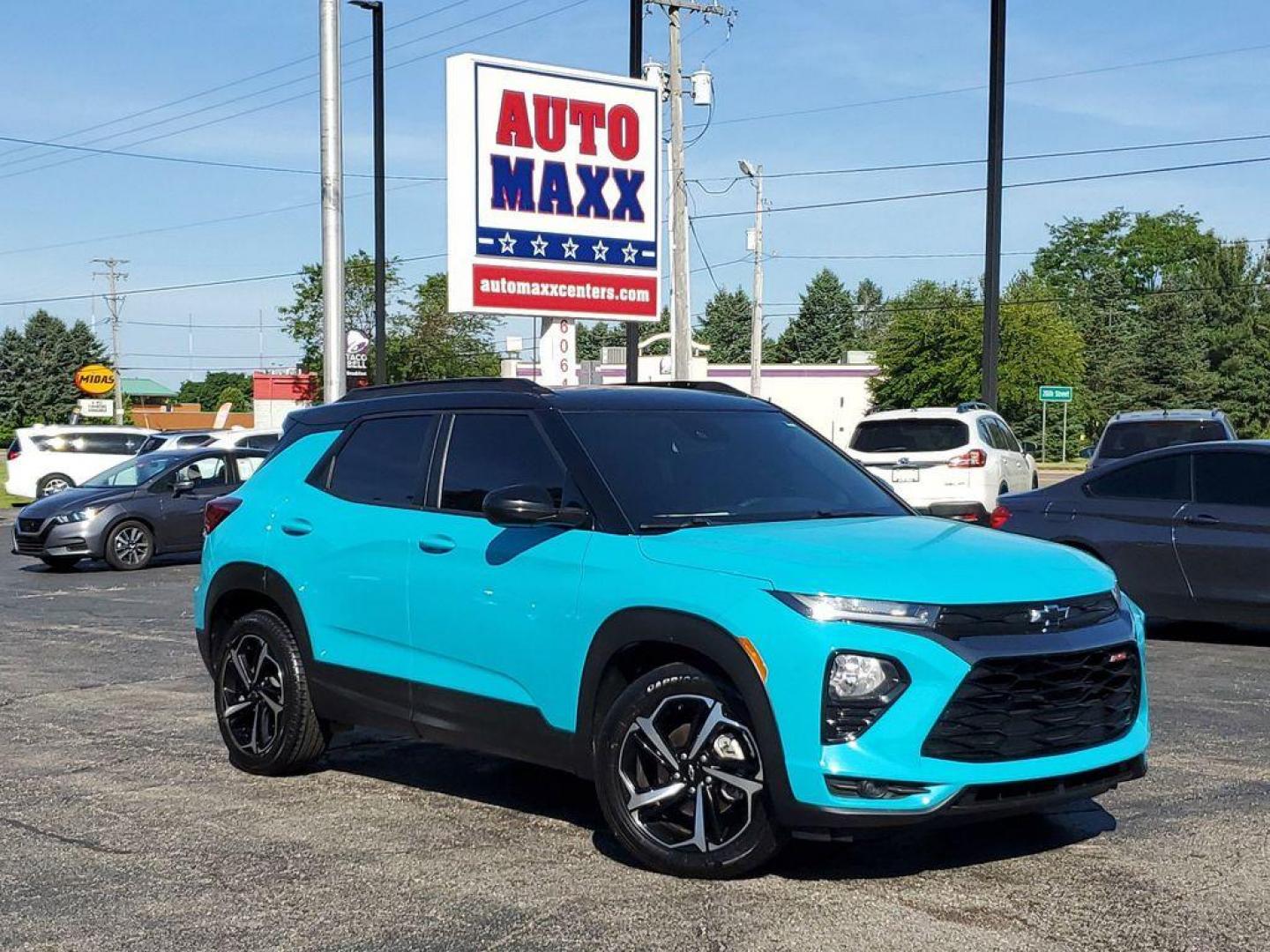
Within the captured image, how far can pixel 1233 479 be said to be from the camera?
1189 cm

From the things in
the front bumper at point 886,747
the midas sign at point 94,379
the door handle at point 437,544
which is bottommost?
Answer: the front bumper at point 886,747

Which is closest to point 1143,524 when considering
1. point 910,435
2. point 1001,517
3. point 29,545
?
point 1001,517

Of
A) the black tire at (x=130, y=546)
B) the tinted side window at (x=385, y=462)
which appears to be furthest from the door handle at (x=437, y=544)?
the black tire at (x=130, y=546)

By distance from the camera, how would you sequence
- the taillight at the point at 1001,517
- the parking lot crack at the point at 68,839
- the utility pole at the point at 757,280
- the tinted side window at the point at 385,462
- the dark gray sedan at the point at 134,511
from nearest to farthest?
the parking lot crack at the point at 68,839
the tinted side window at the point at 385,462
the taillight at the point at 1001,517
the dark gray sedan at the point at 134,511
the utility pole at the point at 757,280

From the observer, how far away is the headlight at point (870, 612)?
514 centimetres

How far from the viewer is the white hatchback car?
34844 millimetres

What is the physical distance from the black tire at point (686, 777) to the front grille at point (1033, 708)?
0.63 metres

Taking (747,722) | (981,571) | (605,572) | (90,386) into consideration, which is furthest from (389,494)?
(90,386)

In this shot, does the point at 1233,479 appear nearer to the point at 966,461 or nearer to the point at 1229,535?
Result: the point at 1229,535

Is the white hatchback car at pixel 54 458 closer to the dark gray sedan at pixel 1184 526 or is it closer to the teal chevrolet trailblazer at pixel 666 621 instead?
the dark gray sedan at pixel 1184 526

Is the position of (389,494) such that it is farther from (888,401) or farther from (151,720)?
(888,401)

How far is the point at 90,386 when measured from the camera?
303ft

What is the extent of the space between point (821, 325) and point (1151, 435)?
128780 millimetres

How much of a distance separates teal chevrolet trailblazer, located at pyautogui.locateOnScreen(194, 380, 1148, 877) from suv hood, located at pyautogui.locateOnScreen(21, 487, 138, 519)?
45.2ft
